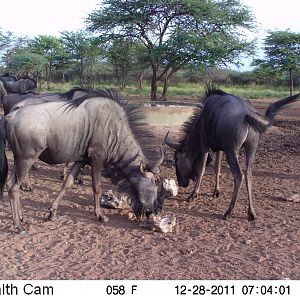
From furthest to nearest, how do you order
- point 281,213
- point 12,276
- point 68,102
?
point 281,213
point 68,102
point 12,276

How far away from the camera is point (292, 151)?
36.4 ft

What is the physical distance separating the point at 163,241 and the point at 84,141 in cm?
183

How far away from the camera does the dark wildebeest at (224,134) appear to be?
5941 millimetres

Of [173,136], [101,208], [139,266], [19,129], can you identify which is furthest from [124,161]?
[173,136]

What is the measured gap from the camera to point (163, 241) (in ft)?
17.1

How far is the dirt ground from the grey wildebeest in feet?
1.36

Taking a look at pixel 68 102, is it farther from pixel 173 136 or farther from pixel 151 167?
pixel 173 136

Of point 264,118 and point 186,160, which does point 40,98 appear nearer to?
Result: point 186,160

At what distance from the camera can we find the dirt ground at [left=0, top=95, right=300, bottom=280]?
14.1 feet

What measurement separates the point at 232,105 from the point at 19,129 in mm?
3095

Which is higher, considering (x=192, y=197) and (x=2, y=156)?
(x=2, y=156)

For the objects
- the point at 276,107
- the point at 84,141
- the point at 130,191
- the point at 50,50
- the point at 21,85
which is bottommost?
the point at 130,191

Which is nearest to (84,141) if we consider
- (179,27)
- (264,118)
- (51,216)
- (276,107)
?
(51,216)

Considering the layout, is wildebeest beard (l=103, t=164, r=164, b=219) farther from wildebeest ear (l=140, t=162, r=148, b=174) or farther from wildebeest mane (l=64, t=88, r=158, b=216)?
wildebeest ear (l=140, t=162, r=148, b=174)
